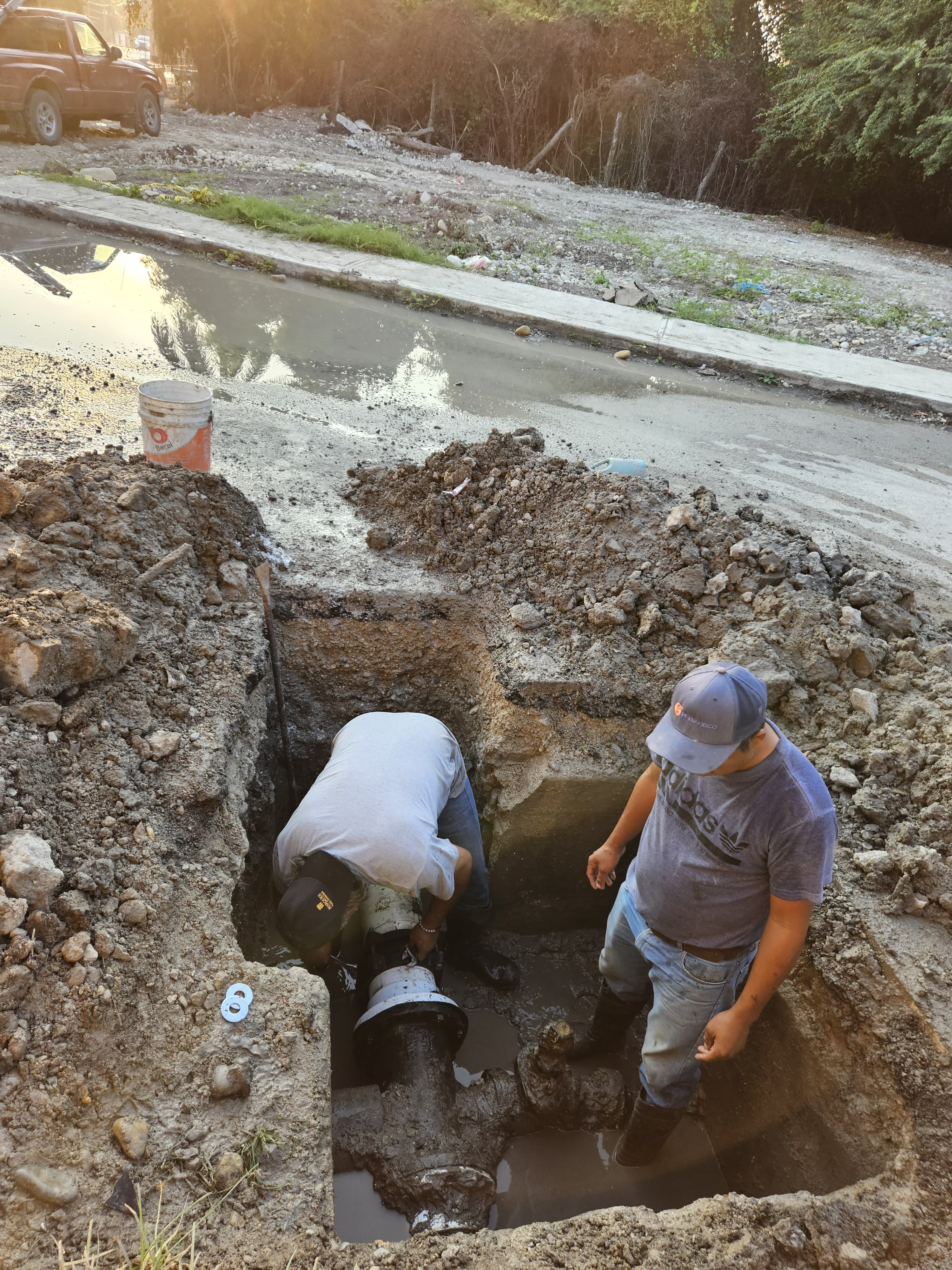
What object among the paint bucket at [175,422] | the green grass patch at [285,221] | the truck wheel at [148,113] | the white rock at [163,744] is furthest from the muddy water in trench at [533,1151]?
the truck wheel at [148,113]

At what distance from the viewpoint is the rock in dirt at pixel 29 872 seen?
81.7 inches

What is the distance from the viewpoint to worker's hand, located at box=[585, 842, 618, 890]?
2863 mm

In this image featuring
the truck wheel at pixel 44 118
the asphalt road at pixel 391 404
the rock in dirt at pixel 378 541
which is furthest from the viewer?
the truck wheel at pixel 44 118

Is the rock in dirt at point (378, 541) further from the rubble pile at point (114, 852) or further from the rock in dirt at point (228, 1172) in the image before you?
the rock in dirt at point (228, 1172)

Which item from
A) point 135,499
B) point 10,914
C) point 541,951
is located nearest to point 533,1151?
point 541,951

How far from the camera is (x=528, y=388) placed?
755cm

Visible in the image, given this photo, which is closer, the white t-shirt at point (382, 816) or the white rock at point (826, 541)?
the white t-shirt at point (382, 816)

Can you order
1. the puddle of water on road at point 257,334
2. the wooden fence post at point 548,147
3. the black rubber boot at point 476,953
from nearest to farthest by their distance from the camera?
the black rubber boot at point 476,953 < the puddle of water on road at point 257,334 < the wooden fence post at point 548,147

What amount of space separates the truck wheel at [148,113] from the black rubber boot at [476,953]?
1605 cm

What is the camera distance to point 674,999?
2.56 meters

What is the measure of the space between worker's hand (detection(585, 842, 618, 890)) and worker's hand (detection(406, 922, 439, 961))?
68cm

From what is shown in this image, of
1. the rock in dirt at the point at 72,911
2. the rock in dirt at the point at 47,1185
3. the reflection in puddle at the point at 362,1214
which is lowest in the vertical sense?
the reflection in puddle at the point at 362,1214

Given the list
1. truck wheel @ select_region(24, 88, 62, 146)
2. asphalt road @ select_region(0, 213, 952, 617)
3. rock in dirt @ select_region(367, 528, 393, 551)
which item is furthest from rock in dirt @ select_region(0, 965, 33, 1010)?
truck wheel @ select_region(24, 88, 62, 146)

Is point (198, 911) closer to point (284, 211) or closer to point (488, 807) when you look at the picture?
point (488, 807)
